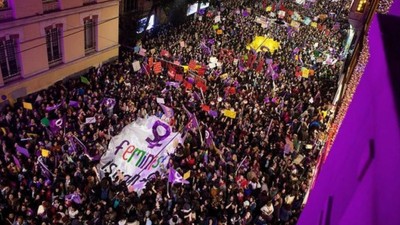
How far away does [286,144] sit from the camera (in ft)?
50.2

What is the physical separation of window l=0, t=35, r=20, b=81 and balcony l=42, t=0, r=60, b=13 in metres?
2.27

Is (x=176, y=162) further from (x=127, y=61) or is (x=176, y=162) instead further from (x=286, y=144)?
(x=127, y=61)

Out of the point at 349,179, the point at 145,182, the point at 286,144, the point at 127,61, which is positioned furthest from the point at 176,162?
the point at 349,179

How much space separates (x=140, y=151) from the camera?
1455 cm

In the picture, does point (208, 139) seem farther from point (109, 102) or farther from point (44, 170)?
point (44, 170)

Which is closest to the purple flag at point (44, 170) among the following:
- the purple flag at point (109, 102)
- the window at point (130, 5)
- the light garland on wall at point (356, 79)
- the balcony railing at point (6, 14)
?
the purple flag at point (109, 102)

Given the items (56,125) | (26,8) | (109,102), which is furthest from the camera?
(26,8)

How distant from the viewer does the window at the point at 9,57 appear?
17122 millimetres

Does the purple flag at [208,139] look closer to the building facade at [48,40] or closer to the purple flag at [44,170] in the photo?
the purple flag at [44,170]

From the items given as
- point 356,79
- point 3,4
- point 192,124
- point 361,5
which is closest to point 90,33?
point 3,4

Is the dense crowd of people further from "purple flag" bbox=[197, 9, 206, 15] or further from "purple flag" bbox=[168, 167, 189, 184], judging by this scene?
"purple flag" bbox=[197, 9, 206, 15]

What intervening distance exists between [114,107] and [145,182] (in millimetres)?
5290

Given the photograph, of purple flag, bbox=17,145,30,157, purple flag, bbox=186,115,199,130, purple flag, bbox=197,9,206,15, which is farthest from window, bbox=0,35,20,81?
purple flag, bbox=197,9,206,15

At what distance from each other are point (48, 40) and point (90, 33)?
3.38 m
